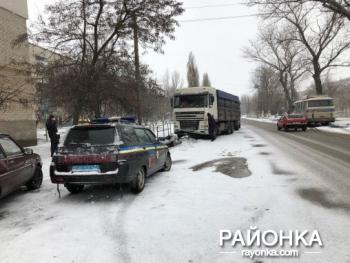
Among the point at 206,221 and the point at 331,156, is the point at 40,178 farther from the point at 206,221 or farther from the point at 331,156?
the point at 331,156

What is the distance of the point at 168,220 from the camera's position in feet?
14.6

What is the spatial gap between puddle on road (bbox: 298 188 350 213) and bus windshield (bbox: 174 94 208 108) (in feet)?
38.8

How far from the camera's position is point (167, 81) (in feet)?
200

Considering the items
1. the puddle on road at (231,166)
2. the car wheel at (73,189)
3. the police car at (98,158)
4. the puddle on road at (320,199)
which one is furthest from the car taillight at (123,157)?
the puddle on road at (320,199)

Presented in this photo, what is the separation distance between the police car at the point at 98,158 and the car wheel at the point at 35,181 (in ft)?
4.03

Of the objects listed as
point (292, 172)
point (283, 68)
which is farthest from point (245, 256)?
point (283, 68)

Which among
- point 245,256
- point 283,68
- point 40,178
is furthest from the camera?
point 283,68

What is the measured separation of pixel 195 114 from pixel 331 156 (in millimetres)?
8601

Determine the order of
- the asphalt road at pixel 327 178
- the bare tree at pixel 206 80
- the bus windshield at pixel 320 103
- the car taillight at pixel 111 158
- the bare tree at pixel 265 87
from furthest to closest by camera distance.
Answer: the bare tree at pixel 265 87
the bare tree at pixel 206 80
the bus windshield at pixel 320 103
the car taillight at pixel 111 158
the asphalt road at pixel 327 178

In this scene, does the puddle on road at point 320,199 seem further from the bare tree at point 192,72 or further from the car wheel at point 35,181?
the bare tree at point 192,72

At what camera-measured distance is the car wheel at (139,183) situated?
5.94 metres

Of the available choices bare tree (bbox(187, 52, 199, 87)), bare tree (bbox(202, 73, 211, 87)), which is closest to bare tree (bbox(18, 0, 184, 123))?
bare tree (bbox(187, 52, 199, 87))

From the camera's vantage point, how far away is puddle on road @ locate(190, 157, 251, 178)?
25.4 feet

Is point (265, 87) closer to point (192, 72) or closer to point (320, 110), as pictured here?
point (192, 72)
